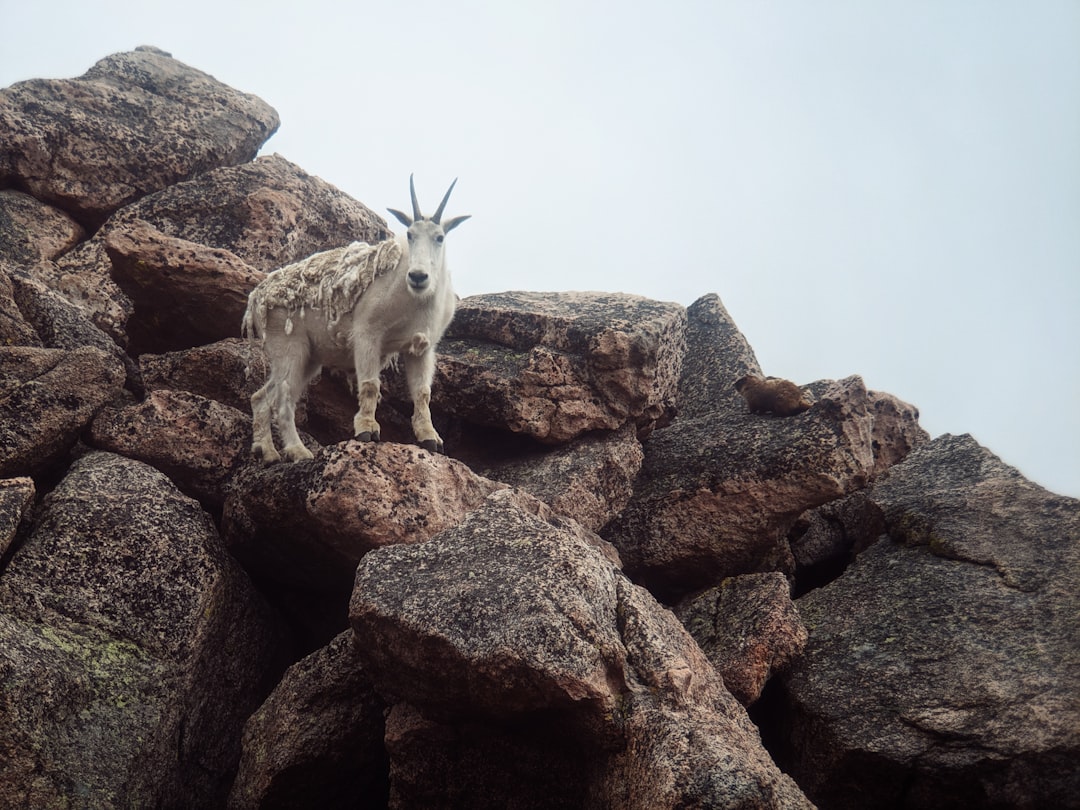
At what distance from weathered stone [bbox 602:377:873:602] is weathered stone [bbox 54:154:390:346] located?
20.7 feet

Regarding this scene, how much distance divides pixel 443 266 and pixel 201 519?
3680 millimetres

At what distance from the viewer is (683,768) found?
6051 mm

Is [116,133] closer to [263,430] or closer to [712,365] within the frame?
[263,430]

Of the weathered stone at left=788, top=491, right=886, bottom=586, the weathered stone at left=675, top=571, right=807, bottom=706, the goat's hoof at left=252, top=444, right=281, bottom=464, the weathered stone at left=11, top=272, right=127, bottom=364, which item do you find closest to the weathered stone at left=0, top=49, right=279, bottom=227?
the weathered stone at left=11, top=272, right=127, bottom=364

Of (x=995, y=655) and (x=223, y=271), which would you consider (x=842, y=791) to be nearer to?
(x=995, y=655)

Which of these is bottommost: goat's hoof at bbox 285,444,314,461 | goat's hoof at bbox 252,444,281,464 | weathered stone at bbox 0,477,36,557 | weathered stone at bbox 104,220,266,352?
weathered stone at bbox 0,477,36,557

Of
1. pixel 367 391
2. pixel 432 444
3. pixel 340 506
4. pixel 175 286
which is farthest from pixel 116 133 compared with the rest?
pixel 340 506

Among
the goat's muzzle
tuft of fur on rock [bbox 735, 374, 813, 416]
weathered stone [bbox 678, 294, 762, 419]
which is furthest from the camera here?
weathered stone [bbox 678, 294, 762, 419]

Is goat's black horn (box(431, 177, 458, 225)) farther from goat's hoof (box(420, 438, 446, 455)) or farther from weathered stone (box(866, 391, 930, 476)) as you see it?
weathered stone (box(866, 391, 930, 476))

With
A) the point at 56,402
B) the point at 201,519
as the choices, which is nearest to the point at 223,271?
the point at 56,402

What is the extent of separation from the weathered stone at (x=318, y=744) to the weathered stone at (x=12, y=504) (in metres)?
2.52

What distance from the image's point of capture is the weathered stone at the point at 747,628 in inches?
333

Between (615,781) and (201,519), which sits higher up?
(201,519)

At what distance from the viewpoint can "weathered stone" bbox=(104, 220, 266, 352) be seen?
36.7ft
